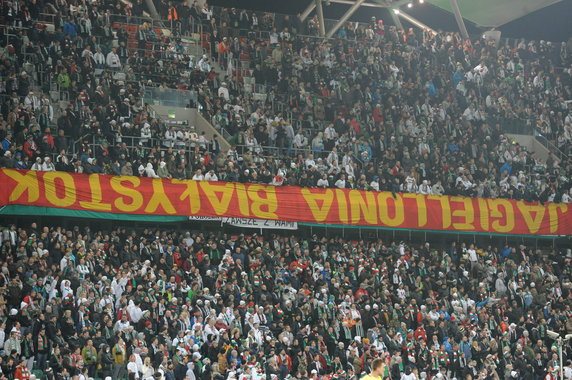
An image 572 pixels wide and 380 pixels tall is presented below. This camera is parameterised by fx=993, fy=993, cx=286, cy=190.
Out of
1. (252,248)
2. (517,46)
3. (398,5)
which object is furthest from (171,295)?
(517,46)

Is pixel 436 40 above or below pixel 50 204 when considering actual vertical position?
above

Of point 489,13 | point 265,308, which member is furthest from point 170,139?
point 489,13

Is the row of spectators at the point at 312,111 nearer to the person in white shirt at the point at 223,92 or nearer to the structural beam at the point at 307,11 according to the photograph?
the person in white shirt at the point at 223,92

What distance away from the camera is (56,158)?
111 ft

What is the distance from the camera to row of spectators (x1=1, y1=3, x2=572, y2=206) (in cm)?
3503

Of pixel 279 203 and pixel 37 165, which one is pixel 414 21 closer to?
pixel 279 203

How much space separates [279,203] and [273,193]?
431 mm

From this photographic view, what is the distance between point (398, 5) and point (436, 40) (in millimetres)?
2687

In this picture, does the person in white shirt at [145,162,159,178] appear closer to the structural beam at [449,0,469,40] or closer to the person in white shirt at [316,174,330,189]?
the person in white shirt at [316,174,330,189]

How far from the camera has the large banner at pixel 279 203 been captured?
33.0 metres

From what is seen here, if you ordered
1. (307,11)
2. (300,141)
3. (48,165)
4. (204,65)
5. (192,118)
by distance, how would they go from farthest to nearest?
(307,11) < (204,65) < (300,141) < (192,118) < (48,165)

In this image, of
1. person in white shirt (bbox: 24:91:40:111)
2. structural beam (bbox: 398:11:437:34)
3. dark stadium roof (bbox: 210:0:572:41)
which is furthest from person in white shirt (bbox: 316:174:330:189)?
structural beam (bbox: 398:11:437:34)

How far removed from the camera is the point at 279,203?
3666 cm

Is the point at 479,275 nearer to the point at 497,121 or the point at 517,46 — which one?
the point at 497,121
